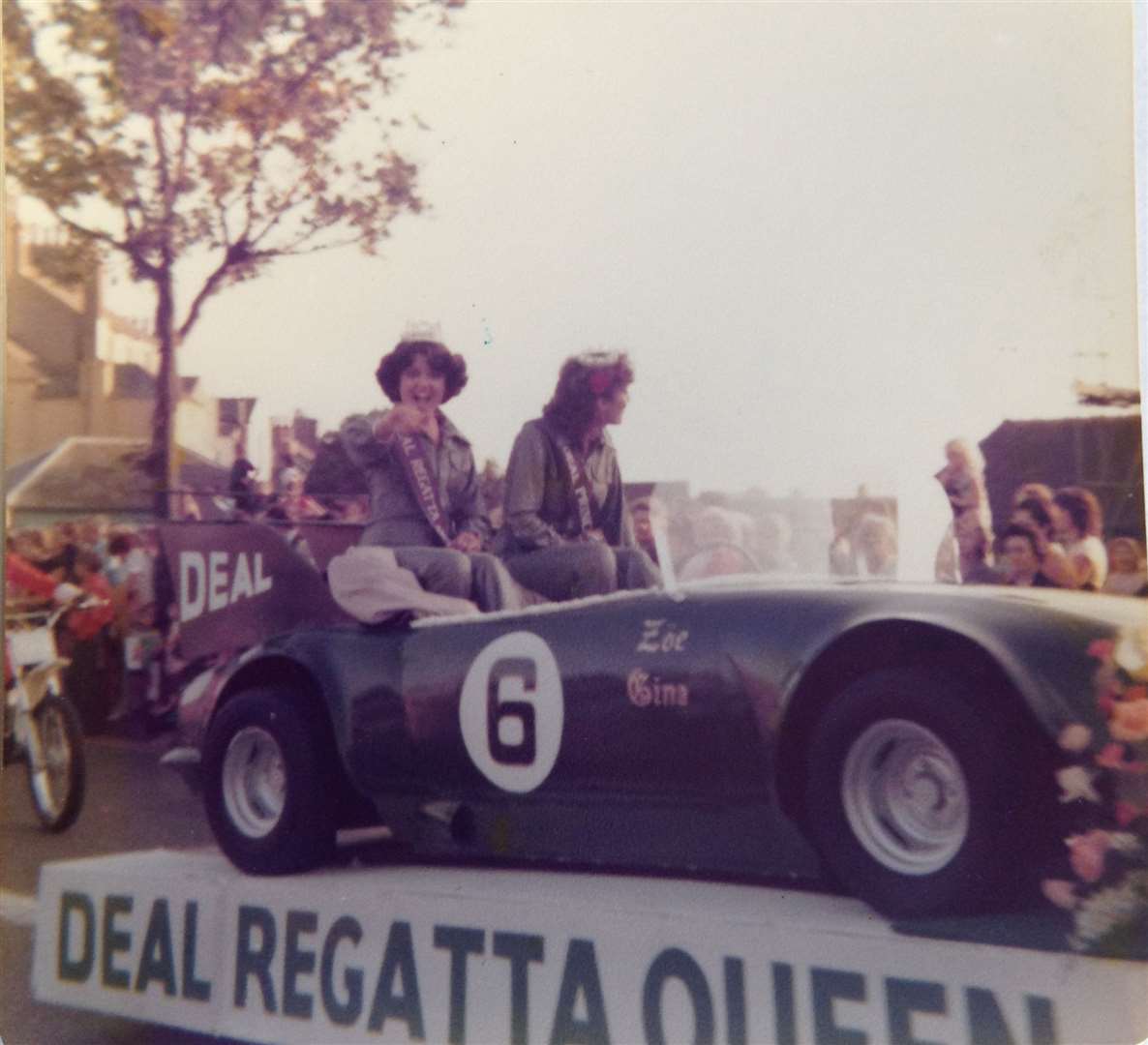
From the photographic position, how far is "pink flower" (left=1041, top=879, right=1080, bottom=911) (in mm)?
2389

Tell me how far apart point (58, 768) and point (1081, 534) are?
2.45 m

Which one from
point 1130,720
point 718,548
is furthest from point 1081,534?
point 718,548

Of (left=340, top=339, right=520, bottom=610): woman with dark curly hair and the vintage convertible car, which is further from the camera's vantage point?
(left=340, top=339, right=520, bottom=610): woman with dark curly hair

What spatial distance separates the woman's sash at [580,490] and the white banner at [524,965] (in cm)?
74

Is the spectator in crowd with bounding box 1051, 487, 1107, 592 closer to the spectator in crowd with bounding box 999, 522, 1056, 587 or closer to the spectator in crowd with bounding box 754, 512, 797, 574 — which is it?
the spectator in crowd with bounding box 999, 522, 1056, 587

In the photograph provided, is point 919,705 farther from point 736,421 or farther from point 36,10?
point 36,10

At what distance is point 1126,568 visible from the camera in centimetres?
244

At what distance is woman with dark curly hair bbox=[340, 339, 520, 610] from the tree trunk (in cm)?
51

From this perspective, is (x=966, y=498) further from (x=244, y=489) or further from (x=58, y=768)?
(x=58, y=768)

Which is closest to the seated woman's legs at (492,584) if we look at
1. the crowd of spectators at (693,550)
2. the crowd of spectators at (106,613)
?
the crowd of spectators at (693,550)

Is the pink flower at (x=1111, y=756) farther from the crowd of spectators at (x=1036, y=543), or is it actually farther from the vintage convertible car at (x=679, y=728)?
the crowd of spectators at (x=1036, y=543)

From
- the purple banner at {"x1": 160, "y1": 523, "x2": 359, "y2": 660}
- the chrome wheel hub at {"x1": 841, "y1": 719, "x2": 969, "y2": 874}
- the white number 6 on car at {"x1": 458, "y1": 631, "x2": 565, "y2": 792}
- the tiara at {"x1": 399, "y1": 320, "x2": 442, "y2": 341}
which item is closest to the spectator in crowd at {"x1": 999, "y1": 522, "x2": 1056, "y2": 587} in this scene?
the chrome wheel hub at {"x1": 841, "y1": 719, "x2": 969, "y2": 874}

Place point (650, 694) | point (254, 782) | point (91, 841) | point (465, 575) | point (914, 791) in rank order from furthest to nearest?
1. point (91, 841)
2. point (254, 782)
3. point (465, 575)
4. point (650, 694)
5. point (914, 791)

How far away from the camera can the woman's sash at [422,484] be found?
9.81 ft
